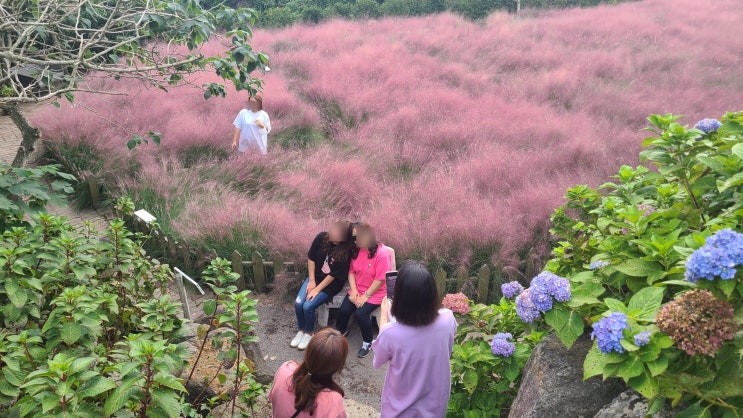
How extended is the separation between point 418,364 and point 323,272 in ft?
7.29

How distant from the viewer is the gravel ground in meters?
4.23

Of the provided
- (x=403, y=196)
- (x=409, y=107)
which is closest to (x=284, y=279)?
(x=403, y=196)

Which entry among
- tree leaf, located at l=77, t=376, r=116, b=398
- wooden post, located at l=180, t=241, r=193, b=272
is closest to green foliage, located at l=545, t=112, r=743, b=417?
tree leaf, located at l=77, t=376, r=116, b=398

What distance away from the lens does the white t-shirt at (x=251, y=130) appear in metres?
7.47

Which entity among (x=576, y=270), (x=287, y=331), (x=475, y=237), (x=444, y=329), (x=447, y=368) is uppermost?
(x=576, y=270)

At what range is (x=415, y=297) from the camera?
266cm

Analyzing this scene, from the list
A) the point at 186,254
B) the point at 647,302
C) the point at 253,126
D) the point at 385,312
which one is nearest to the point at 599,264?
the point at 647,302

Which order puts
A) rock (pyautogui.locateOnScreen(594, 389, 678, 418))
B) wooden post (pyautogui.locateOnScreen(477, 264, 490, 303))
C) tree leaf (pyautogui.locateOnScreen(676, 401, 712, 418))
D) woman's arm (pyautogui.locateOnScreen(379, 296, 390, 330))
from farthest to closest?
1. wooden post (pyautogui.locateOnScreen(477, 264, 490, 303))
2. woman's arm (pyautogui.locateOnScreen(379, 296, 390, 330))
3. rock (pyautogui.locateOnScreen(594, 389, 678, 418))
4. tree leaf (pyautogui.locateOnScreen(676, 401, 712, 418))

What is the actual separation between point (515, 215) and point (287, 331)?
2785mm

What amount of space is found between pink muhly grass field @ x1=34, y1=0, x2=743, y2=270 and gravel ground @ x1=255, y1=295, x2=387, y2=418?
2.22 ft

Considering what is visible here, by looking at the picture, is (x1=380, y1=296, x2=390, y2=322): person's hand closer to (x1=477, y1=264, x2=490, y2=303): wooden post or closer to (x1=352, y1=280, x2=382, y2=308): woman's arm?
(x1=352, y1=280, x2=382, y2=308): woman's arm

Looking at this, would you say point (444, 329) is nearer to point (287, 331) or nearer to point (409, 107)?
point (287, 331)

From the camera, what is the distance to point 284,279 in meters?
5.51

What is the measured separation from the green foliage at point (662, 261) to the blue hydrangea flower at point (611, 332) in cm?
2
